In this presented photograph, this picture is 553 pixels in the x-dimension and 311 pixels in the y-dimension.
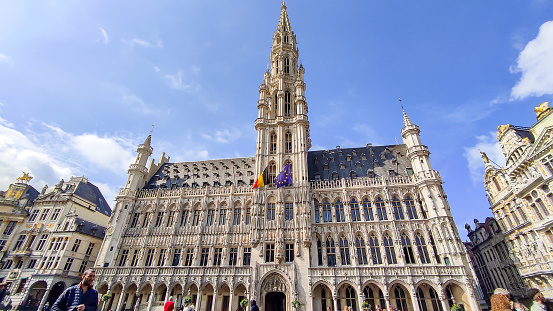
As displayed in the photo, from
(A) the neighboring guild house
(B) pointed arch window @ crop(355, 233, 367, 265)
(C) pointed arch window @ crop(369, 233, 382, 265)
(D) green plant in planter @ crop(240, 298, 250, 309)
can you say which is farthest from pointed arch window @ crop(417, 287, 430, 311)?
(A) the neighboring guild house

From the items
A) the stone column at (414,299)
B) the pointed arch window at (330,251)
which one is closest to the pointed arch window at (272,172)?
the pointed arch window at (330,251)

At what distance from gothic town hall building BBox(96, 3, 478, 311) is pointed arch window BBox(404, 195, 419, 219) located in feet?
0.50

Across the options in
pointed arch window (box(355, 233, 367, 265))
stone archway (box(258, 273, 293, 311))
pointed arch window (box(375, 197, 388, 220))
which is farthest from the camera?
pointed arch window (box(375, 197, 388, 220))

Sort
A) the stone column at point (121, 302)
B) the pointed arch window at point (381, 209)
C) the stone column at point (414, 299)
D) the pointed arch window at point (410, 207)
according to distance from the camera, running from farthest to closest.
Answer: the pointed arch window at point (381, 209)
the pointed arch window at point (410, 207)
the stone column at point (121, 302)
the stone column at point (414, 299)

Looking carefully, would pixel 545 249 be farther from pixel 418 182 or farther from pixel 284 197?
pixel 284 197

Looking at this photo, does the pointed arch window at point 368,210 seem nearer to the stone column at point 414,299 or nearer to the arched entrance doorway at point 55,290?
the stone column at point 414,299

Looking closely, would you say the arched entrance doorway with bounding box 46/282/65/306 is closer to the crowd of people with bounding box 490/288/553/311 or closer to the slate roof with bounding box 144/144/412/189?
the slate roof with bounding box 144/144/412/189

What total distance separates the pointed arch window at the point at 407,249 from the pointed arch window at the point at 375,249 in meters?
2.95

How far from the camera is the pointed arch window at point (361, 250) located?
31.9 metres

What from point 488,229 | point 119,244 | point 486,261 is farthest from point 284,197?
point 486,261

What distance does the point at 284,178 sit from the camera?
3672 cm

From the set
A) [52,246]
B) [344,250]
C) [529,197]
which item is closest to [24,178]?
[52,246]

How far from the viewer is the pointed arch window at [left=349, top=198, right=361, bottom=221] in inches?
1364

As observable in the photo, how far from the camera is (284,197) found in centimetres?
3669
